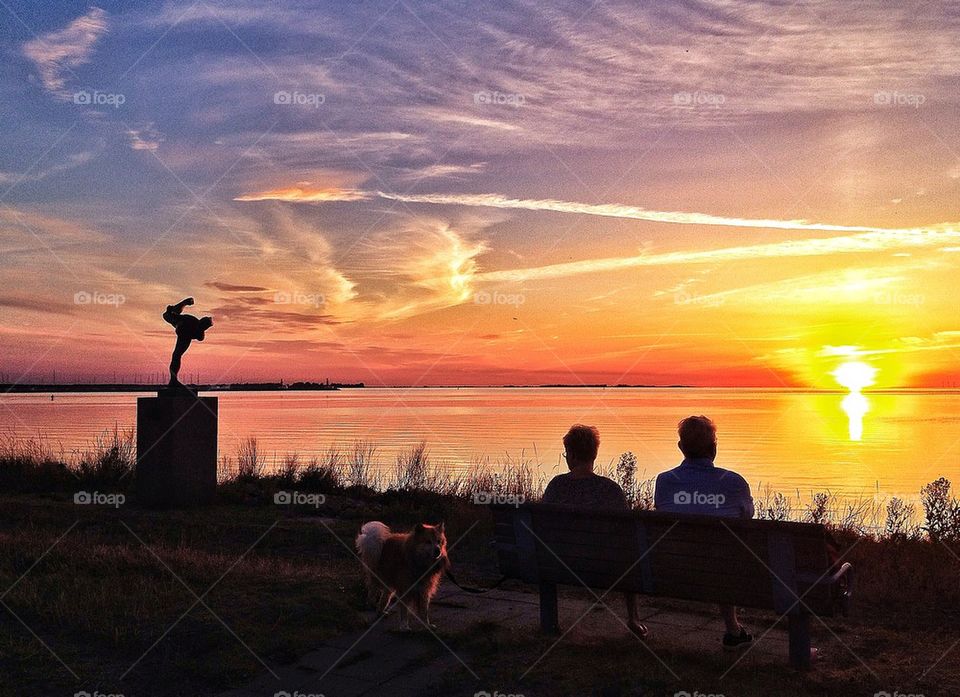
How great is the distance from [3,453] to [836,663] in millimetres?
18867

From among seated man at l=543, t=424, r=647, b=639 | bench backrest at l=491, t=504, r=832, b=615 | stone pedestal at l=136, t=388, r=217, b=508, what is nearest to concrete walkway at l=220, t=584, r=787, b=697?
seated man at l=543, t=424, r=647, b=639

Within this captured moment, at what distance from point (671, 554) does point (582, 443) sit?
1103 millimetres

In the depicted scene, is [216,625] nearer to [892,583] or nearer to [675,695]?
[675,695]

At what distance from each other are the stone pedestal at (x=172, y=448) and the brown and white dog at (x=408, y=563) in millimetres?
7196

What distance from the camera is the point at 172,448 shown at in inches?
507

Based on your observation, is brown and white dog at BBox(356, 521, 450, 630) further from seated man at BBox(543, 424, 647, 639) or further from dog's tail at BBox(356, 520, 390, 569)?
seated man at BBox(543, 424, 647, 639)

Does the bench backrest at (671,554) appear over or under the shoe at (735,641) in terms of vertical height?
over

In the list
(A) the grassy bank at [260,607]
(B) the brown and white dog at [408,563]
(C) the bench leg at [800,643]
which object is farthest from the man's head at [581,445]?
(C) the bench leg at [800,643]

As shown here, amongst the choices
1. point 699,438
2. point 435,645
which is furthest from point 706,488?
point 435,645

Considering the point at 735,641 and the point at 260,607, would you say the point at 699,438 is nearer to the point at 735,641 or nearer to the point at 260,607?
the point at 735,641

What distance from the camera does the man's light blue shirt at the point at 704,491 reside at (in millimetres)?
5746

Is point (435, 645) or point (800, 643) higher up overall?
point (800, 643)

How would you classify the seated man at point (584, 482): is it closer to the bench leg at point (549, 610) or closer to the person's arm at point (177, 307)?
the bench leg at point (549, 610)

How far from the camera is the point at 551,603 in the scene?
6.20 m
